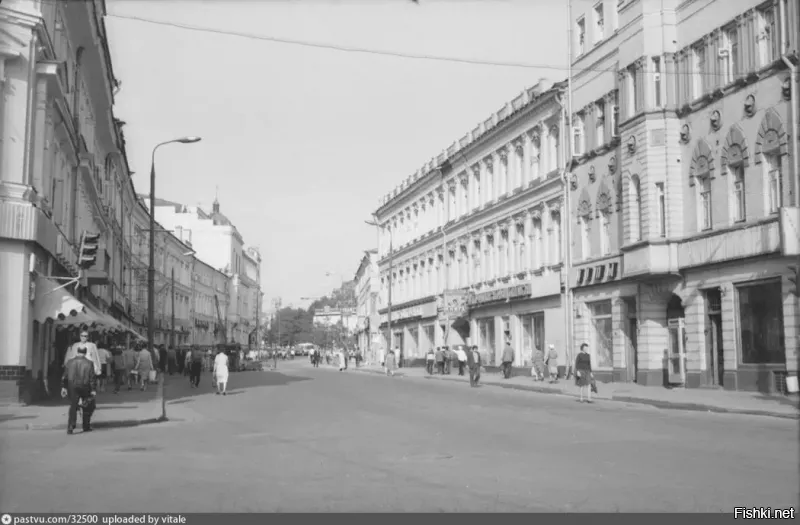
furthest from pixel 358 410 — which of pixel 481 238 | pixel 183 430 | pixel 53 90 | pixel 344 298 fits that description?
pixel 344 298

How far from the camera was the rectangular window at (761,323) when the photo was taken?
91.7ft

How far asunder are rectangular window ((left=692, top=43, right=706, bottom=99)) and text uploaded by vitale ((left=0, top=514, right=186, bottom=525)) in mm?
28142

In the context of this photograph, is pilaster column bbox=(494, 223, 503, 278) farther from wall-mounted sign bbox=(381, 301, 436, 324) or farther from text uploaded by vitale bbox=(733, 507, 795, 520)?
text uploaded by vitale bbox=(733, 507, 795, 520)

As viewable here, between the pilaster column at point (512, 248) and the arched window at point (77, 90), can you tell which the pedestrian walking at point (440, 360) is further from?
the arched window at point (77, 90)

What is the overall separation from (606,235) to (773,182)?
11.5 m

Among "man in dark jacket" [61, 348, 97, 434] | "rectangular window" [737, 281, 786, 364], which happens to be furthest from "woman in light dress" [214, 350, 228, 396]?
"rectangular window" [737, 281, 786, 364]

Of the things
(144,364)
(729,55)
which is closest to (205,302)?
(144,364)

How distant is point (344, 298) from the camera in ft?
566

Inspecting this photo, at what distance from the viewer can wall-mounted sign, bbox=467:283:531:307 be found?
48.5 m

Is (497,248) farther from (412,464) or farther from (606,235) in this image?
(412,464)

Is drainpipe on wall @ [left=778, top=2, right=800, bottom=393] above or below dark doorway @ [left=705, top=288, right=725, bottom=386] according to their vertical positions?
above

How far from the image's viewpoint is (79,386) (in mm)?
17688

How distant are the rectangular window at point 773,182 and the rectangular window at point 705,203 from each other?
3.45 meters

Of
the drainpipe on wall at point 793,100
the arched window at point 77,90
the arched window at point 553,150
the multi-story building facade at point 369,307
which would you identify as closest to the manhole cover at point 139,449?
the drainpipe on wall at point 793,100
